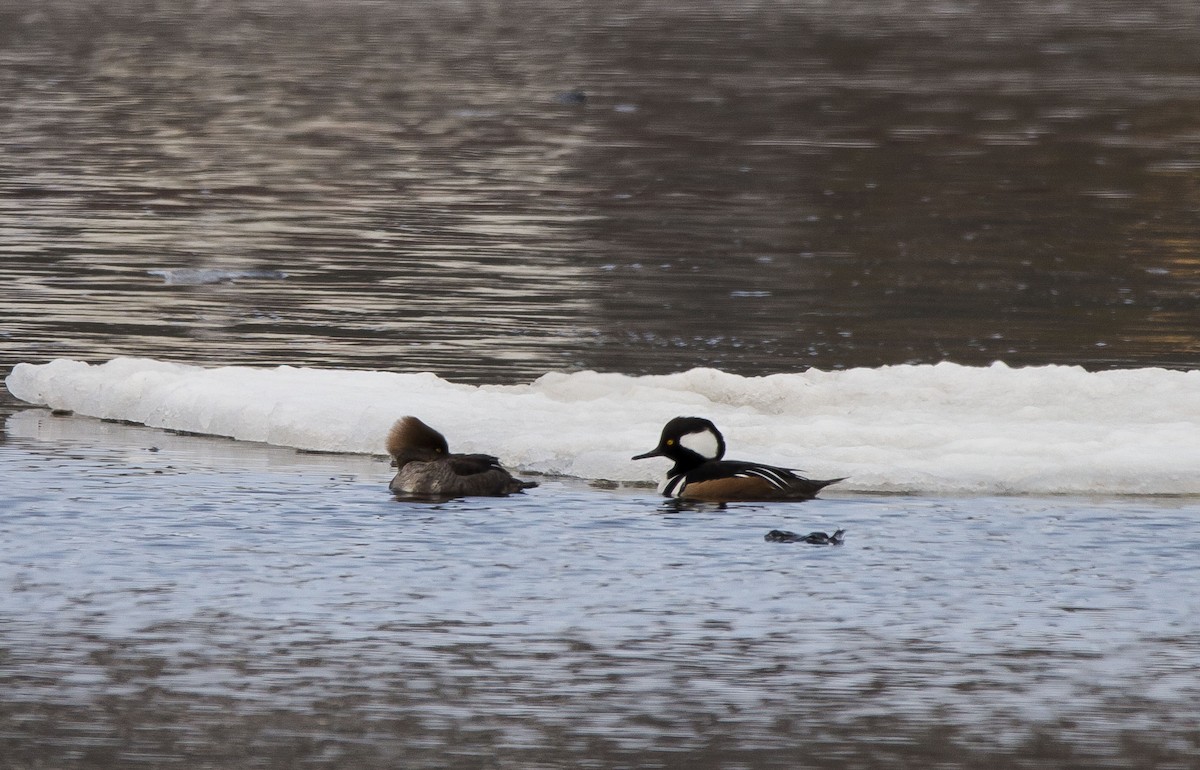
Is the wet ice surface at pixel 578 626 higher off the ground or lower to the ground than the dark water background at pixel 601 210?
lower

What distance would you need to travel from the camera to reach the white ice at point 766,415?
11789 millimetres

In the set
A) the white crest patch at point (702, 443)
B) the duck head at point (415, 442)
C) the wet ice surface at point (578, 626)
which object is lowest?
the wet ice surface at point (578, 626)

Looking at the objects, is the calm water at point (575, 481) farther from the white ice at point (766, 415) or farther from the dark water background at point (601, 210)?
the white ice at point (766, 415)

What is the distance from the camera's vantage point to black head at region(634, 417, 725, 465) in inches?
455

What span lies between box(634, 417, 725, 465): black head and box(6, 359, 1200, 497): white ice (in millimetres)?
410

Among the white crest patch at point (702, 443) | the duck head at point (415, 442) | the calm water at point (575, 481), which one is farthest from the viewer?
the white crest patch at point (702, 443)

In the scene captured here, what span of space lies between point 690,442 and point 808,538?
182 cm

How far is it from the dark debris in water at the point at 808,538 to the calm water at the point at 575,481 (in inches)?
5.1

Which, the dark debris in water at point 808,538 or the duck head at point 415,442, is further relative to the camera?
the duck head at point 415,442

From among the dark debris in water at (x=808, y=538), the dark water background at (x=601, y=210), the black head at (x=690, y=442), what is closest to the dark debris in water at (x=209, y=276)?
the dark water background at (x=601, y=210)

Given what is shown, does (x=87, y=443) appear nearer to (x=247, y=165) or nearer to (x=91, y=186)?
(x=91, y=186)

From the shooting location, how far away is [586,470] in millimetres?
11984

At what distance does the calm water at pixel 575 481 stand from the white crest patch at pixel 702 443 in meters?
0.60

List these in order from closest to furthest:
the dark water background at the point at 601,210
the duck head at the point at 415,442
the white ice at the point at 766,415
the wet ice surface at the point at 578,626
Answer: the wet ice surface at the point at 578,626 → the duck head at the point at 415,442 → the white ice at the point at 766,415 → the dark water background at the point at 601,210
